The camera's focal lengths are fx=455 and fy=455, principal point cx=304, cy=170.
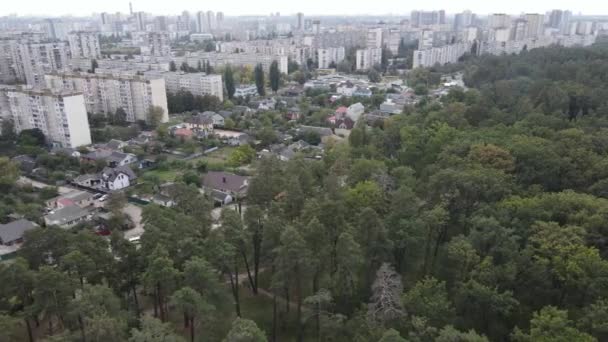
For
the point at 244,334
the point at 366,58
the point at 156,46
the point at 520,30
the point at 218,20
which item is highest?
the point at 218,20

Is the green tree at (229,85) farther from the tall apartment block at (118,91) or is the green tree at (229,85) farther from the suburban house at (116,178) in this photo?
the suburban house at (116,178)

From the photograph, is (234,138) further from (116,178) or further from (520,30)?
(520,30)

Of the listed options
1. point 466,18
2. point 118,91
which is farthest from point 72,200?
point 466,18

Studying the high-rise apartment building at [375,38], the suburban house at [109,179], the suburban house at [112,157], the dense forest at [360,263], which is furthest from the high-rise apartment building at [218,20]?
the dense forest at [360,263]

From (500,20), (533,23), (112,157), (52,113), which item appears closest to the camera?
(112,157)

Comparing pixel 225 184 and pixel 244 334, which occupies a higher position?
pixel 244 334

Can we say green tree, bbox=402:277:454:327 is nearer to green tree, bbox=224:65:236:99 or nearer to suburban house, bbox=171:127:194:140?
suburban house, bbox=171:127:194:140
